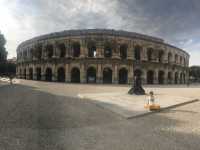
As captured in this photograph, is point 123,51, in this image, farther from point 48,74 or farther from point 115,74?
point 48,74

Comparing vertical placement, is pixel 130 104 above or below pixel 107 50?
below

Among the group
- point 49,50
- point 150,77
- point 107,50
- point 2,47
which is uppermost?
point 49,50

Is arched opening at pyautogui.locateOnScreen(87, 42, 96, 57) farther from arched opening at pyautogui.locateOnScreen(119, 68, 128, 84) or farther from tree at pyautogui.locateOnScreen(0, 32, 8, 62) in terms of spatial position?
tree at pyautogui.locateOnScreen(0, 32, 8, 62)

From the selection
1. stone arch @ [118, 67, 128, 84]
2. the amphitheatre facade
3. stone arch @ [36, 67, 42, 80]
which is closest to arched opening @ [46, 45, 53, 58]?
the amphitheatre facade

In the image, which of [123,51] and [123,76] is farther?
[123,76]

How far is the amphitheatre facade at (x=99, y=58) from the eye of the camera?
1082 inches

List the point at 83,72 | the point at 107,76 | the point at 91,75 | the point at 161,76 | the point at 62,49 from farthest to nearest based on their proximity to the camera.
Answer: the point at 161,76 → the point at 62,49 → the point at 107,76 → the point at 91,75 → the point at 83,72

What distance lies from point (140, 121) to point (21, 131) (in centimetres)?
→ 386

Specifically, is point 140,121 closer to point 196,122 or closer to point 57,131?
point 196,122

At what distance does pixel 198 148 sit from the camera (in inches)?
130

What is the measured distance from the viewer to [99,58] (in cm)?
2709

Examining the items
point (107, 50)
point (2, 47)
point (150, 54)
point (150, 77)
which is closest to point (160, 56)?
point (150, 54)

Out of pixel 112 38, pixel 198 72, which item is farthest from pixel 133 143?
pixel 198 72

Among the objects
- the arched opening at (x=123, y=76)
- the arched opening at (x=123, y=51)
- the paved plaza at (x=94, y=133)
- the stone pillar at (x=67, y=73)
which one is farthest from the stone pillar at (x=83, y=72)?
the paved plaza at (x=94, y=133)
